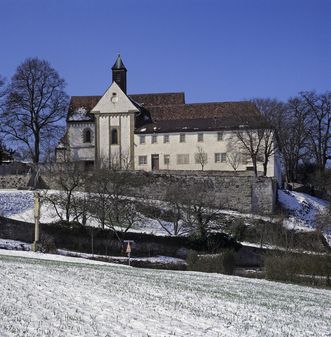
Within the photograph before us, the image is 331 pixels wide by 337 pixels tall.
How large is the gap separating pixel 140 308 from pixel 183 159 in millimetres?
46757

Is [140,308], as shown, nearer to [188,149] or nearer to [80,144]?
[188,149]

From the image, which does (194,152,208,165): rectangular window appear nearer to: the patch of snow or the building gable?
the building gable

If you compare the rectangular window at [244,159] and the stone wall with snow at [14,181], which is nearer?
the stone wall with snow at [14,181]

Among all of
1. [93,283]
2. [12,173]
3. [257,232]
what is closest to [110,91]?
[12,173]

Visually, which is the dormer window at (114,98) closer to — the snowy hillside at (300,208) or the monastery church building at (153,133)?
the monastery church building at (153,133)

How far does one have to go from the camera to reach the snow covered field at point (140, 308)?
1077cm


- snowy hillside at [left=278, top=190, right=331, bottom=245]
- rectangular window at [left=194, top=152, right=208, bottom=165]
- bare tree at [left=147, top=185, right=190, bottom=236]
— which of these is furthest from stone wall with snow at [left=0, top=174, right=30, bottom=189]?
snowy hillside at [left=278, top=190, right=331, bottom=245]

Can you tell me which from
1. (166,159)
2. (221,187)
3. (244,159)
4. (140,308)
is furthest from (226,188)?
(140,308)

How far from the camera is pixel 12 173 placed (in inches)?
2164

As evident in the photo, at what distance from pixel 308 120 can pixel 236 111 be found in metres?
7.72

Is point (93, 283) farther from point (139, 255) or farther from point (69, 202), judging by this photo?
point (69, 202)

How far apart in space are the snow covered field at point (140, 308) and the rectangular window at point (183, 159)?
4069 cm

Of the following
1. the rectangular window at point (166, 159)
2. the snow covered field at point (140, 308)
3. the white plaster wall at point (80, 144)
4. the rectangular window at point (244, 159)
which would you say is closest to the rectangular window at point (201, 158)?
the rectangular window at point (166, 159)

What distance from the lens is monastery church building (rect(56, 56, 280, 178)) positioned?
59.0 meters
